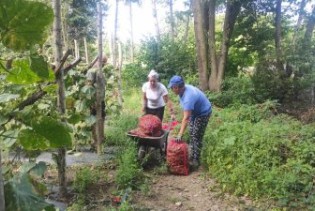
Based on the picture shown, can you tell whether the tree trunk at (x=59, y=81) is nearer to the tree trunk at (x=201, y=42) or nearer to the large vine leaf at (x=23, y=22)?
the large vine leaf at (x=23, y=22)

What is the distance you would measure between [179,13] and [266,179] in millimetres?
17135

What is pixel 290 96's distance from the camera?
1268 centimetres

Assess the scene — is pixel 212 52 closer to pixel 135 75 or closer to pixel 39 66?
pixel 135 75

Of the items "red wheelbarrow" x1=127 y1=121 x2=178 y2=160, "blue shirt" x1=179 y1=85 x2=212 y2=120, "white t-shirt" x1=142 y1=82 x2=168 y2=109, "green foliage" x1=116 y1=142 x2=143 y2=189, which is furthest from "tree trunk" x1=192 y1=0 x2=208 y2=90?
"green foliage" x1=116 y1=142 x2=143 y2=189

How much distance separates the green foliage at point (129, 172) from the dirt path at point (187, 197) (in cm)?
25

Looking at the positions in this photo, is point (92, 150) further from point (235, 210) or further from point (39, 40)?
point (39, 40)

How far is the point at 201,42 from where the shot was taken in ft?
47.4

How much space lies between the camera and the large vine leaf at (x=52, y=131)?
1192mm

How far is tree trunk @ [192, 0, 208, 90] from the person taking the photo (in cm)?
1420

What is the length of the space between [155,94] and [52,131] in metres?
6.46

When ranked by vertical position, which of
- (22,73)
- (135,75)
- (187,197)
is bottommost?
(187,197)

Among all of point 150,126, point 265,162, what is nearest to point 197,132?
point 150,126

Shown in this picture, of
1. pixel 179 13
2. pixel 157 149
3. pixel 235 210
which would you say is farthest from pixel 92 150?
pixel 179 13

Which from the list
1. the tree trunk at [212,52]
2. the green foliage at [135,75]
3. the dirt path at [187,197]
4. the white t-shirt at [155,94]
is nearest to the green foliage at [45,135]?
the dirt path at [187,197]
